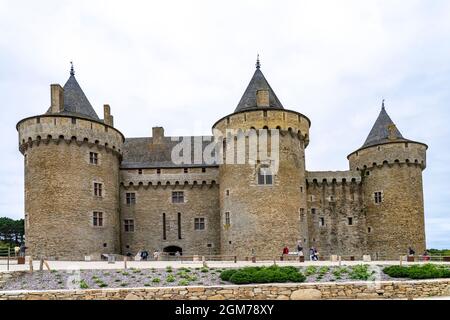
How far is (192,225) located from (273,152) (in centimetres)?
924

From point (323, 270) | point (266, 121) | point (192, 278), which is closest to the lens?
point (192, 278)

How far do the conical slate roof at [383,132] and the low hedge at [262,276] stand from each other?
21.4m

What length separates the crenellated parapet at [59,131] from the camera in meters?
32.8

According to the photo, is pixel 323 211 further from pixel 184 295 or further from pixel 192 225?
pixel 184 295

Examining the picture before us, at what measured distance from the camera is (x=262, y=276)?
19141 mm

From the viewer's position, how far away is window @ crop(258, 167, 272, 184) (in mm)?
32862

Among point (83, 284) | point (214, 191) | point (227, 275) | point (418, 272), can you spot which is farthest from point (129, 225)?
point (418, 272)

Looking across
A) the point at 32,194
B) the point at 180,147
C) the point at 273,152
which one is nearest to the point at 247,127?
the point at 273,152

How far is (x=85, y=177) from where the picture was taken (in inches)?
1308

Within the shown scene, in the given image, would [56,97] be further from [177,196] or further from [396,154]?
[396,154]

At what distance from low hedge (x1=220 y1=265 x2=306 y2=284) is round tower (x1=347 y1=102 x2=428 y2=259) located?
18462 mm

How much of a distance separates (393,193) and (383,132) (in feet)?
17.6

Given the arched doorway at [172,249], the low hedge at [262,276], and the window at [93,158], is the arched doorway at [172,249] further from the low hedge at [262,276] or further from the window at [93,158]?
the low hedge at [262,276]

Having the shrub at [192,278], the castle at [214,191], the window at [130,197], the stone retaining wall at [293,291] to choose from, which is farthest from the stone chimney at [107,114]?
the stone retaining wall at [293,291]
